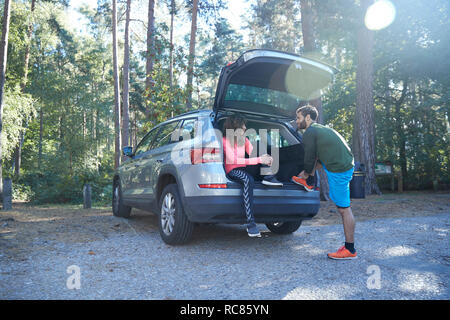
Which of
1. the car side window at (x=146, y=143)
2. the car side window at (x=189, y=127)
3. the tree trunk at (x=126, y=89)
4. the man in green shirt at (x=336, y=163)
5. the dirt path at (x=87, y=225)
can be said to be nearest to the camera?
the man in green shirt at (x=336, y=163)

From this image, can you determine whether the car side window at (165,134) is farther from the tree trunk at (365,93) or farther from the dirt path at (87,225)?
the tree trunk at (365,93)

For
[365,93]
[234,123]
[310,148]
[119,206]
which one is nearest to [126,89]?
[119,206]

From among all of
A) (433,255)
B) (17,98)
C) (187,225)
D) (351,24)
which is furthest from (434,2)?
(17,98)

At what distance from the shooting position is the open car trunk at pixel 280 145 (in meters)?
4.83

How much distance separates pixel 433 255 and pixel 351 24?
12.7 m

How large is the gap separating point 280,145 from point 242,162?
3.70ft

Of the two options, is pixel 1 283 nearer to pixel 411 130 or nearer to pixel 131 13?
pixel 131 13

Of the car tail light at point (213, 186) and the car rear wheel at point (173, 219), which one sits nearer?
the car tail light at point (213, 186)

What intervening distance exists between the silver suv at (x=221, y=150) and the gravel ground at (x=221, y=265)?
0.47 meters

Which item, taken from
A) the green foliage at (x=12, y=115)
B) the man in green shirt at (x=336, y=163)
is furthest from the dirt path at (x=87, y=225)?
the green foliage at (x=12, y=115)

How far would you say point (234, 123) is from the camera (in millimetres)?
4449

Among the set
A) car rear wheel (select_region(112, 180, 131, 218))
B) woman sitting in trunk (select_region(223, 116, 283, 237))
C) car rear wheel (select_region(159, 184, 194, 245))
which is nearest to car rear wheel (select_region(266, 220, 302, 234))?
woman sitting in trunk (select_region(223, 116, 283, 237))

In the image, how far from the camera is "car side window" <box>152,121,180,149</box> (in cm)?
538
